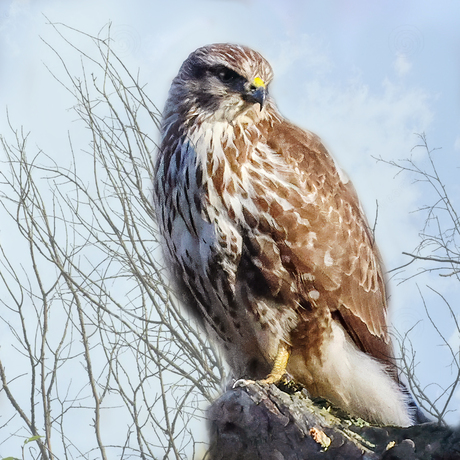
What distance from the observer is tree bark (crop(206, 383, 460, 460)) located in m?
1.25

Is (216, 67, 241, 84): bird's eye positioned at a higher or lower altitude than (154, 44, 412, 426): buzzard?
higher

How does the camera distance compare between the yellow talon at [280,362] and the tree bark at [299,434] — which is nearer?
the tree bark at [299,434]

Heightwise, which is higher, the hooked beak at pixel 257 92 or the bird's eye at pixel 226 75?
the bird's eye at pixel 226 75

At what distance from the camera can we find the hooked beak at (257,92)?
4.87 ft

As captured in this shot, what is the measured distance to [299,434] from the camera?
1.33 meters

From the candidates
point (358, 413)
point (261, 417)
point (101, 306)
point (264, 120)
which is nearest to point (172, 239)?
point (264, 120)

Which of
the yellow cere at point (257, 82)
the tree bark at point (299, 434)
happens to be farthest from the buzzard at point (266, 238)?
the tree bark at point (299, 434)

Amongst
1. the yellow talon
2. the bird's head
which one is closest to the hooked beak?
the bird's head

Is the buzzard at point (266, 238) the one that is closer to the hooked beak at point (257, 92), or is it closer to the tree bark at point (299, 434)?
the hooked beak at point (257, 92)

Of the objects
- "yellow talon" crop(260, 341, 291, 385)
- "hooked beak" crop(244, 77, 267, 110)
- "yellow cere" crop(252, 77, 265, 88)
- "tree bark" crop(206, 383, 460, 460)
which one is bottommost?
"tree bark" crop(206, 383, 460, 460)

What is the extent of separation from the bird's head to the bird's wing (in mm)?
140

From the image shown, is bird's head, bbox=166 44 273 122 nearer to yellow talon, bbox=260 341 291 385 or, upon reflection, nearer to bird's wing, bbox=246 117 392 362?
bird's wing, bbox=246 117 392 362

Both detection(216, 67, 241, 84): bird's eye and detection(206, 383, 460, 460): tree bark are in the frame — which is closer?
detection(206, 383, 460, 460): tree bark

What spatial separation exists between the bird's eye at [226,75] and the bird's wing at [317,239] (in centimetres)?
18
